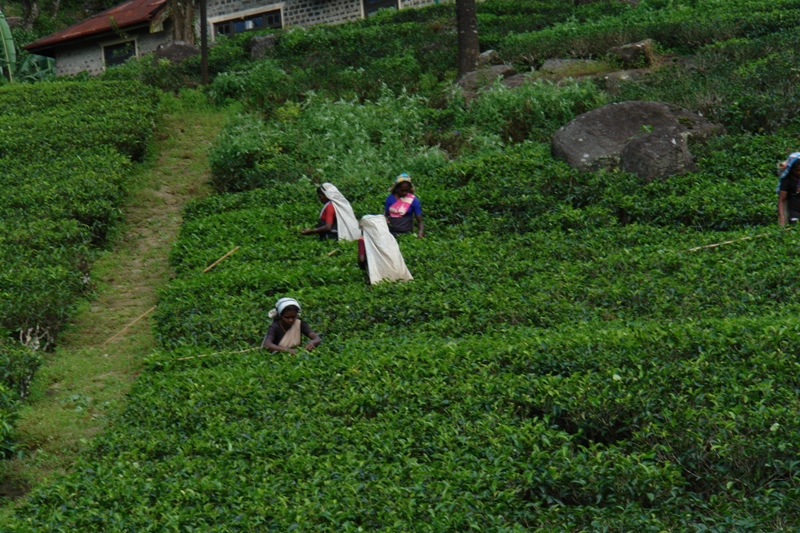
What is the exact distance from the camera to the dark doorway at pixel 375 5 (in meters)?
32.8

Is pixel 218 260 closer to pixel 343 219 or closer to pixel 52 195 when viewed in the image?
pixel 343 219

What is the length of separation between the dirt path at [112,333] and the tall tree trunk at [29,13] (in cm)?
2163

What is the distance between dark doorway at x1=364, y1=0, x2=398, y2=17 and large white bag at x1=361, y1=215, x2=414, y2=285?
2123cm

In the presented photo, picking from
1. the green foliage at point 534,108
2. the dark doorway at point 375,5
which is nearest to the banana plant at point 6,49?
the dark doorway at point 375,5

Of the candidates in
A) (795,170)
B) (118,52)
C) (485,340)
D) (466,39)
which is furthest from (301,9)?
(485,340)

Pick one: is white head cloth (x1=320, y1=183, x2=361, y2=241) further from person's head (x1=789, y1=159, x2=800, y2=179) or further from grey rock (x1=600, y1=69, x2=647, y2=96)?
grey rock (x1=600, y1=69, x2=647, y2=96)

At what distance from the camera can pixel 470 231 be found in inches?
605

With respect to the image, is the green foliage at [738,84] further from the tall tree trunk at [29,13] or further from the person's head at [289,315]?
the tall tree trunk at [29,13]

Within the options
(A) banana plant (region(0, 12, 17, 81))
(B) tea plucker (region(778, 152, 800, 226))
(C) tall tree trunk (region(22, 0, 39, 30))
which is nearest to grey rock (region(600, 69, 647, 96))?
(B) tea plucker (region(778, 152, 800, 226))

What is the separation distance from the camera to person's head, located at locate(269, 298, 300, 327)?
10789mm

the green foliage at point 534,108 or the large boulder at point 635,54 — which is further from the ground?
the large boulder at point 635,54

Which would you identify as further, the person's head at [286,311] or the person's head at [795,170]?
the person's head at [795,170]

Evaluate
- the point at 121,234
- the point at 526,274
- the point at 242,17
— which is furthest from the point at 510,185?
the point at 242,17

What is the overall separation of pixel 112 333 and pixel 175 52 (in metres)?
18.3
